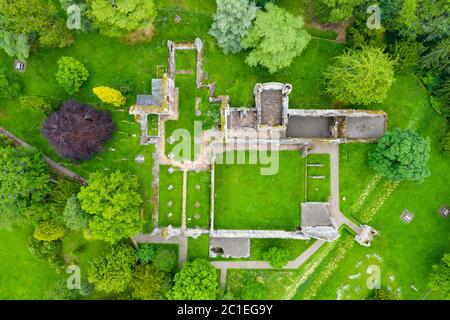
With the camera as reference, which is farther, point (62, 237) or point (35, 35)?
point (62, 237)

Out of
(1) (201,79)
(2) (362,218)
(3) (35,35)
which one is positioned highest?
(3) (35,35)

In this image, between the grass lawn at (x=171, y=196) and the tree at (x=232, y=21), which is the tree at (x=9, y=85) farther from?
the tree at (x=232, y=21)

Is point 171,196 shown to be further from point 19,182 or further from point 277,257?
point 19,182

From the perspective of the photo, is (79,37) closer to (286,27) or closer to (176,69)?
(176,69)

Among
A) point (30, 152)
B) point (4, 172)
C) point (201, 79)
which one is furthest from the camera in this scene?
point (201, 79)

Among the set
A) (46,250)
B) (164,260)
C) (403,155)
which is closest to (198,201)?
(164,260)

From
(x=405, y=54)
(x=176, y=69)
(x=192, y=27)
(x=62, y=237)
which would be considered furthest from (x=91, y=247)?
(x=405, y=54)

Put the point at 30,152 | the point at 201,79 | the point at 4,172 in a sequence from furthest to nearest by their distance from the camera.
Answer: the point at 201,79, the point at 30,152, the point at 4,172
